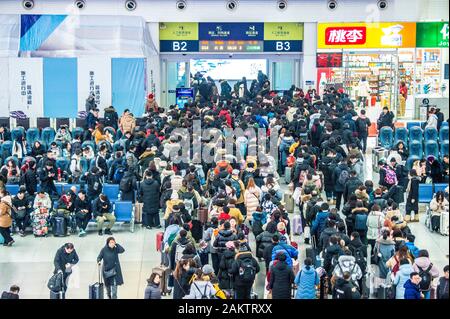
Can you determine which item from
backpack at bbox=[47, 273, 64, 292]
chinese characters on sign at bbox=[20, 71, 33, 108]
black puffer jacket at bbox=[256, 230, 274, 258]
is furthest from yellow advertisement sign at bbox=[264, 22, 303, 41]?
backpack at bbox=[47, 273, 64, 292]

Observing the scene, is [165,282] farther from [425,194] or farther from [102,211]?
[425,194]

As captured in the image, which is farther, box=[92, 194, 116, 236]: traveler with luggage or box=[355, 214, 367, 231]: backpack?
box=[92, 194, 116, 236]: traveler with luggage

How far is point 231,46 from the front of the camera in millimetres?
32406

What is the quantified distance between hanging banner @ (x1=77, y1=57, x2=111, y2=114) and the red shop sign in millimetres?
8473

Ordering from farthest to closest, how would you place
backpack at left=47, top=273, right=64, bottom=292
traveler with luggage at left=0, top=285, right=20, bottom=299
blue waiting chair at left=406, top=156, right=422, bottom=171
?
blue waiting chair at left=406, top=156, right=422, bottom=171
backpack at left=47, top=273, right=64, bottom=292
traveler with luggage at left=0, top=285, right=20, bottom=299

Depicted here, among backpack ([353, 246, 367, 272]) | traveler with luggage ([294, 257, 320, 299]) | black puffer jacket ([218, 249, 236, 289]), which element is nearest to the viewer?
traveler with luggage ([294, 257, 320, 299])

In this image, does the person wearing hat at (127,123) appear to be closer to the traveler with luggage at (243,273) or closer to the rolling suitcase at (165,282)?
the rolling suitcase at (165,282)

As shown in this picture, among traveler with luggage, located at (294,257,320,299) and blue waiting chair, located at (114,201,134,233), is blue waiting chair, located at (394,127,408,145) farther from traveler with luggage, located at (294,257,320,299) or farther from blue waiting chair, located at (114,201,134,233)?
traveler with luggage, located at (294,257,320,299)

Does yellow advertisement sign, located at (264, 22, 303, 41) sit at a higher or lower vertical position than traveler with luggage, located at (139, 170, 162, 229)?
higher

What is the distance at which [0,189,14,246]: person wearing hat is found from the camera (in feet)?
52.6

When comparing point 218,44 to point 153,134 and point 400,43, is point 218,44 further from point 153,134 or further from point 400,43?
point 153,134

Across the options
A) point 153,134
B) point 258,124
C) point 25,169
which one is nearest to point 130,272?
point 25,169
